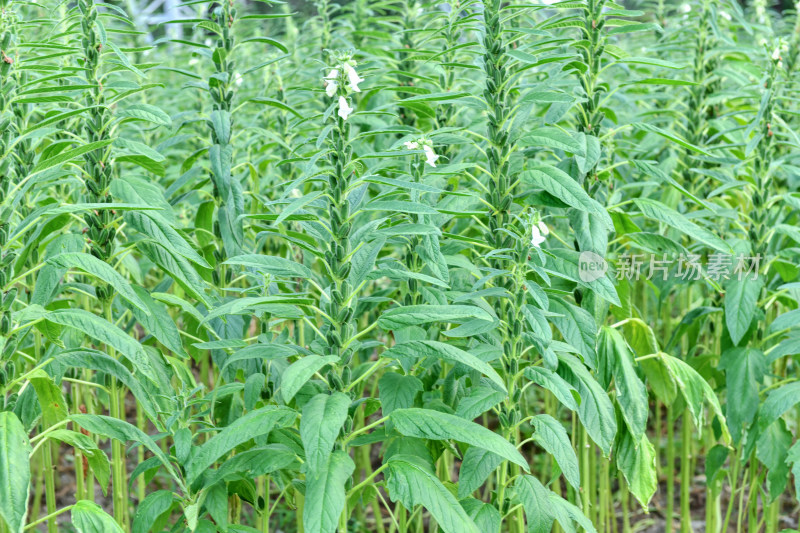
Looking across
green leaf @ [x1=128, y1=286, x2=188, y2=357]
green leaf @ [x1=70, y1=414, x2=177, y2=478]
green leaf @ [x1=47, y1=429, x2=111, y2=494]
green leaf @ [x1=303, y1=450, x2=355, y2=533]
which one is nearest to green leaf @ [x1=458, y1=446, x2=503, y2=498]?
green leaf @ [x1=303, y1=450, x2=355, y2=533]

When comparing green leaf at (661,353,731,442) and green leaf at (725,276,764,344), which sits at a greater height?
green leaf at (725,276,764,344)

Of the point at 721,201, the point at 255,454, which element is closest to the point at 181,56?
the point at 721,201

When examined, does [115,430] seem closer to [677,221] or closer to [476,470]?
[476,470]

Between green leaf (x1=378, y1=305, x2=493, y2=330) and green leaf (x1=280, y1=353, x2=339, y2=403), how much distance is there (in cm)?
16

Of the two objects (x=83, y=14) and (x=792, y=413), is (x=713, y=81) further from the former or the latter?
(x=83, y=14)

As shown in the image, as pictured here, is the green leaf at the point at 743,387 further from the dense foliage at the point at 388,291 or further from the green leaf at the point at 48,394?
the green leaf at the point at 48,394

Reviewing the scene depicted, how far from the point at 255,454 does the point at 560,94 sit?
132 cm

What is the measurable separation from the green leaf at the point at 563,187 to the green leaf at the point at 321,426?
815 millimetres

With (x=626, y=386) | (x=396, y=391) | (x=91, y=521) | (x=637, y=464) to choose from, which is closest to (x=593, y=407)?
(x=626, y=386)

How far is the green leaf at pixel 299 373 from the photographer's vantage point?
1.76m

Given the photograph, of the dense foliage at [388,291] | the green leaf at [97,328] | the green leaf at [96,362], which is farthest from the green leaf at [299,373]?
the green leaf at [96,362]

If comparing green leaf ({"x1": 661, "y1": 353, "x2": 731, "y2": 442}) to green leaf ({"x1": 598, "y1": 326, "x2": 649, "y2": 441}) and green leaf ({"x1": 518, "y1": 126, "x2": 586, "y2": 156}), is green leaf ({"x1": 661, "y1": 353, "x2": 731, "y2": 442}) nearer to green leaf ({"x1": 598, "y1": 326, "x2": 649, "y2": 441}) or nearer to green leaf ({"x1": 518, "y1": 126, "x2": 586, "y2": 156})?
green leaf ({"x1": 598, "y1": 326, "x2": 649, "y2": 441})

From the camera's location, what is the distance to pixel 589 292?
2600 mm

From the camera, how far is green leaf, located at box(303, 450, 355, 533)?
1.79m
